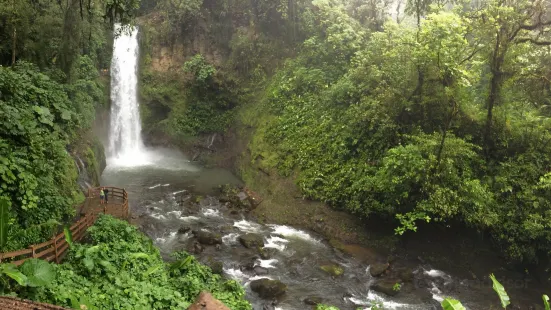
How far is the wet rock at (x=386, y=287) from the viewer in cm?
1403

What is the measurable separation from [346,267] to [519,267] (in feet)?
22.6

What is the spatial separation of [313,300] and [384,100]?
9892 millimetres

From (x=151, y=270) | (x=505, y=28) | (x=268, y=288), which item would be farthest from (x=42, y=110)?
(x=505, y=28)

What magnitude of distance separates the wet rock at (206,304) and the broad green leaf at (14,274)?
3.61 metres

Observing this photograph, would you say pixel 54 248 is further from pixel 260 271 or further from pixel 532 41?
pixel 532 41

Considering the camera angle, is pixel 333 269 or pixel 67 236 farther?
pixel 333 269

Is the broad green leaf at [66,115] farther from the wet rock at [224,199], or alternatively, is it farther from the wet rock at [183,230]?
the wet rock at [224,199]

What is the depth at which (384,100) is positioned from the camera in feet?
60.5

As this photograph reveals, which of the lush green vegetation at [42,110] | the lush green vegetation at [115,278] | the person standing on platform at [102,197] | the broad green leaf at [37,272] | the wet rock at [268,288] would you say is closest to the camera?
the broad green leaf at [37,272]

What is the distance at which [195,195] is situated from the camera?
71.6 ft

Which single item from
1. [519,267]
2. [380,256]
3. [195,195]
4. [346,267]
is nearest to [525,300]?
[519,267]

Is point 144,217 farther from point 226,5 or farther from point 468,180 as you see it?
point 226,5

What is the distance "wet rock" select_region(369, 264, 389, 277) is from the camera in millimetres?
15087

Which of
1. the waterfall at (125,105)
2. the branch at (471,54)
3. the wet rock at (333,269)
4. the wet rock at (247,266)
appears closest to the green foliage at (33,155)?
the wet rock at (247,266)
